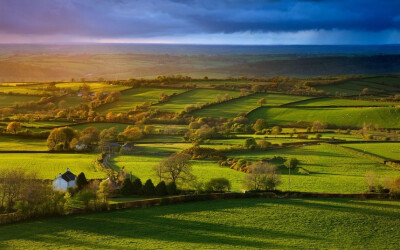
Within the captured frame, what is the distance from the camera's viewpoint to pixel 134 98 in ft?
328

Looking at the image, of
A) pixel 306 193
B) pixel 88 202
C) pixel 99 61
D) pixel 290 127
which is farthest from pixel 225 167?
pixel 99 61

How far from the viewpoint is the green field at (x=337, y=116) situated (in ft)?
259

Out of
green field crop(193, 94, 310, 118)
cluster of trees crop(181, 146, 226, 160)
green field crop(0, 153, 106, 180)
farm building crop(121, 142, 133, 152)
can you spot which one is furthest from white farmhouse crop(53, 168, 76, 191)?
green field crop(193, 94, 310, 118)

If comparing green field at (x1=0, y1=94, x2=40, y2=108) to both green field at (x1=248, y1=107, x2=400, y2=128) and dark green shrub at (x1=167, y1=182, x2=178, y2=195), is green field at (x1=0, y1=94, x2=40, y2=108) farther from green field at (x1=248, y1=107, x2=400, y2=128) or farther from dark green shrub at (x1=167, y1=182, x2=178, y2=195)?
dark green shrub at (x1=167, y1=182, x2=178, y2=195)

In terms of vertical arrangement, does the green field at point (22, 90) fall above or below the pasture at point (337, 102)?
above

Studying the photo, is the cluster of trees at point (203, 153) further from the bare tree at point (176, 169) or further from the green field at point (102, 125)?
the green field at point (102, 125)

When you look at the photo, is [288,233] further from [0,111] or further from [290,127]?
[0,111]

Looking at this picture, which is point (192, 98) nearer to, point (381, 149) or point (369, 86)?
point (381, 149)

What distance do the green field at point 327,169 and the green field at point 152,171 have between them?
4.91 meters

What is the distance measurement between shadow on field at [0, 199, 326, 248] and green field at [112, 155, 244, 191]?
1050 cm

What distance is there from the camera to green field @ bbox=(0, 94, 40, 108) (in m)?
92.0

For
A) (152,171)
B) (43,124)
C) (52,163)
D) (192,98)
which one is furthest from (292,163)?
(192,98)

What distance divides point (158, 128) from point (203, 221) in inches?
1779

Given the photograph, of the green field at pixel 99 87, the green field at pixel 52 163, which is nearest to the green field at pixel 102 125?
the green field at pixel 52 163
